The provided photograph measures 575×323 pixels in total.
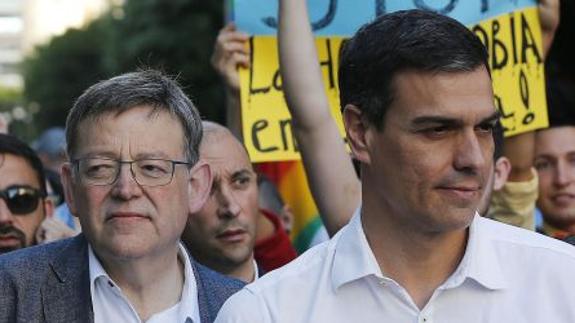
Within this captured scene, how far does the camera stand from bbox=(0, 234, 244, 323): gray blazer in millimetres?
3410

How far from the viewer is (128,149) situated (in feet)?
11.4

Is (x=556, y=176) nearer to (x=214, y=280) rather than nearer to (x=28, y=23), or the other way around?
(x=214, y=280)

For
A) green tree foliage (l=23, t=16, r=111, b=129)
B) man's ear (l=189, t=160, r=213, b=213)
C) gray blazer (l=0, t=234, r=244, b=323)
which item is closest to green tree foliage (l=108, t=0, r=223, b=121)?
man's ear (l=189, t=160, r=213, b=213)

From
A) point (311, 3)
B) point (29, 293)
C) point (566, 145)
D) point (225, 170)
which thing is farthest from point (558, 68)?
point (29, 293)

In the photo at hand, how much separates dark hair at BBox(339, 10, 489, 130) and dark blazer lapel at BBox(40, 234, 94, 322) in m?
0.96

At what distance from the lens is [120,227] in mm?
3438

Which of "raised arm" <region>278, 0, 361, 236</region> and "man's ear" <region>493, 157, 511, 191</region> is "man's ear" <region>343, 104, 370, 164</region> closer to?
"raised arm" <region>278, 0, 361, 236</region>

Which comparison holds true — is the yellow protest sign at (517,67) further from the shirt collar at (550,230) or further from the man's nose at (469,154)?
the man's nose at (469,154)

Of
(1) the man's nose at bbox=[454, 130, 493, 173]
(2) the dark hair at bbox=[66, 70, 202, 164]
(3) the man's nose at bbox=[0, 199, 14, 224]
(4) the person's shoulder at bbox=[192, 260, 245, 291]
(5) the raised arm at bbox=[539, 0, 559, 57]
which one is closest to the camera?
(1) the man's nose at bbox=[454, 130, 493, 173]

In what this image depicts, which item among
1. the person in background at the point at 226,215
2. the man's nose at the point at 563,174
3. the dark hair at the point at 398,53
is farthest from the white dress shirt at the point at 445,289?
the man's nose at the point at 563,174

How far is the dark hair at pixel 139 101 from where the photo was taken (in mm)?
3561

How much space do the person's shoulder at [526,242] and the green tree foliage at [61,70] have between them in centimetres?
5980

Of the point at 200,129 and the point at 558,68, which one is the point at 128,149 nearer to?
the point at 200,129

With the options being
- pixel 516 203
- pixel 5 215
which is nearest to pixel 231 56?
pixel 5 215
